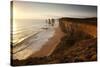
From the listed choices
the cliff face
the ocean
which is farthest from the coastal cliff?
the ocean

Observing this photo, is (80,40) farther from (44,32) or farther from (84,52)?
(44,32)

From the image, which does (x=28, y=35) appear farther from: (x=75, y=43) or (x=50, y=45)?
(x=75, y=43)

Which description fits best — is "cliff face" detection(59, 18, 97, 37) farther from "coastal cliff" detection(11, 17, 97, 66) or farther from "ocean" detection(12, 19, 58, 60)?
"ocean" detection(12, 19, 58, 60)

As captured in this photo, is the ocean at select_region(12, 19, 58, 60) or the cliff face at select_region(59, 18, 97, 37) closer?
the ocean at select_region(12, 19, 58, 60)

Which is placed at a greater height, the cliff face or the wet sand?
the cliff face

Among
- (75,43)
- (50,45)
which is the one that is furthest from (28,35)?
(75,43)
